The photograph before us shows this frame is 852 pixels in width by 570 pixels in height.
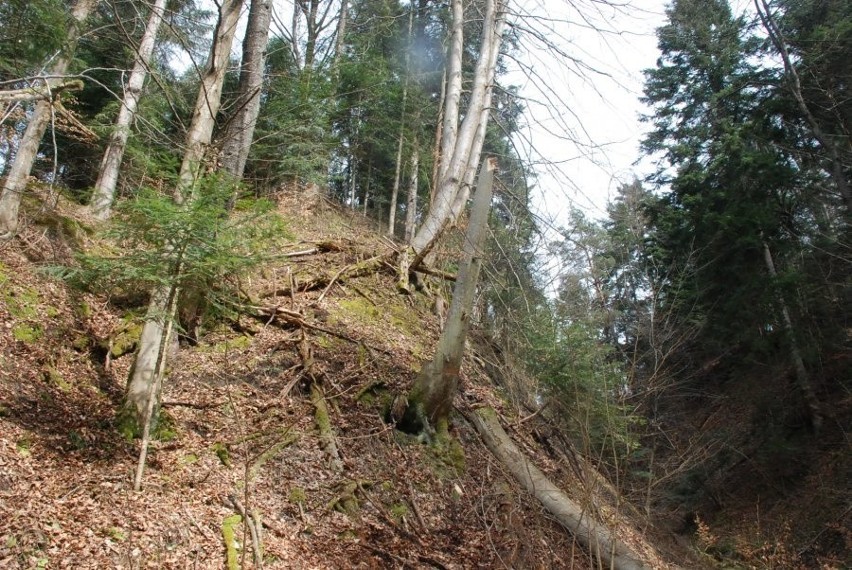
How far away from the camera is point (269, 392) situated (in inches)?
228

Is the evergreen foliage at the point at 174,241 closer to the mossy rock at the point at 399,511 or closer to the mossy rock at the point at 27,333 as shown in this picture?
the mossy rock at the point at 27,333

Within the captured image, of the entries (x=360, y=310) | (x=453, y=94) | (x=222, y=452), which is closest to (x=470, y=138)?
(x=453, y=94)

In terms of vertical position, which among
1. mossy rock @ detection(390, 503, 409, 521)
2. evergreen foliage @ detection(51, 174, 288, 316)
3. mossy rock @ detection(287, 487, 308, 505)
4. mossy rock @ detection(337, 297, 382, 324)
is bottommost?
mossy rock @ detection(390, 503, 409, 521)

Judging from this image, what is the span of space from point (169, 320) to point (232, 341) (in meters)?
2.23

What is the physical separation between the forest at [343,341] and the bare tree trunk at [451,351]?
3 cm

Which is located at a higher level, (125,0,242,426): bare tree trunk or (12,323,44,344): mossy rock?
(125,0,242,426): bare tree trunk

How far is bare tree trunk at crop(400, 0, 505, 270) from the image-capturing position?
809 cm

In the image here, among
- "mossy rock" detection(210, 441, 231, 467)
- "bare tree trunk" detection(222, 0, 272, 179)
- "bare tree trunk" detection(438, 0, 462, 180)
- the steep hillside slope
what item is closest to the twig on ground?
the steep hillside slope

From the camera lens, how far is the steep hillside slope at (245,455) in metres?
3.65

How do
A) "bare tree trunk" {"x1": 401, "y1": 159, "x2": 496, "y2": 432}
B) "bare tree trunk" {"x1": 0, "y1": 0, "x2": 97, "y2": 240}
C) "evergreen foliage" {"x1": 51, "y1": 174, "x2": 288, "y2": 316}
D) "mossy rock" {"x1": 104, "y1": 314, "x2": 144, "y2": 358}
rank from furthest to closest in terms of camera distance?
"bare tree trunk" {"x1": 0, "y1": 0, "x2": 97, "y2": 240} < "bare tree trunk" {"x1": 401, "y1": 159, "x2": 496, "y2": 432} < "mossy rock" {"x1": 104, "y1": 314, "x2": 144, "y2": 358} < "evergreen foliage" {"x1": 51, "y1": 174, "x2": 288, "y2": 316}

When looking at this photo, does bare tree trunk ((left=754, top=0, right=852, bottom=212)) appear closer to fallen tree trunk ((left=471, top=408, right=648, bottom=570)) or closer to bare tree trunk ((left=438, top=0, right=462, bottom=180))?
bare tree trunk ((left=438, top=0, right=462, bottom=180))

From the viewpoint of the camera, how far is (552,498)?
5719 mm

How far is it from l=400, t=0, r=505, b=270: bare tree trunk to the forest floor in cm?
216

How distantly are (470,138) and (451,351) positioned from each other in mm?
3954
